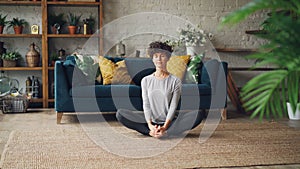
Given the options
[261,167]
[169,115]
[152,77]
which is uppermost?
[152,77]

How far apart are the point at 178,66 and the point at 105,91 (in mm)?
1110

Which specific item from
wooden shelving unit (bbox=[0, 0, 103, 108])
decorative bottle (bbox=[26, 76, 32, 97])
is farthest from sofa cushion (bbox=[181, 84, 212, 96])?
decorative bottle (bbox=[26, 76, 32, 97])

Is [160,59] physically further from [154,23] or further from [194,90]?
[154,23]

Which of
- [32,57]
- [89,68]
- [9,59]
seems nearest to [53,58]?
[32,57]

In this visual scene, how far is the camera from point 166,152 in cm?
325

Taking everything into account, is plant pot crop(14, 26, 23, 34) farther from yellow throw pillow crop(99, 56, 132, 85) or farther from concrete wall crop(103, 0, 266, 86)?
yellow throw pillow crop(99, 56, 132, 85)

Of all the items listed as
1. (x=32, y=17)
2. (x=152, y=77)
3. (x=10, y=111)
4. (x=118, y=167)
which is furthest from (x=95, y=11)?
(x=118, y=167)

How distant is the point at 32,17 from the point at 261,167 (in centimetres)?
460

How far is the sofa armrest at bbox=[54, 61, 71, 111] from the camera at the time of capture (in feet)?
15.3

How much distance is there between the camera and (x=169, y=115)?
3635mm

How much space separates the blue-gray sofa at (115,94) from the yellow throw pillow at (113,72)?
7.1 inches

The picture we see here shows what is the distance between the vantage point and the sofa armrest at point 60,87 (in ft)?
15.3

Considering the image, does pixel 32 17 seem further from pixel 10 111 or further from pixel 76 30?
pixel 10 111

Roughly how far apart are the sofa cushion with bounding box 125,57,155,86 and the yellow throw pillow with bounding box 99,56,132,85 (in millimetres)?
160
